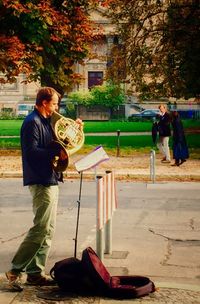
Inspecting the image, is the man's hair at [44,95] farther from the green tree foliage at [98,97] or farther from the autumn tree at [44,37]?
the green tree foliage at [98,97]

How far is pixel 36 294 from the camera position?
6.63m

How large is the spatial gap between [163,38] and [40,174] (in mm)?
29210

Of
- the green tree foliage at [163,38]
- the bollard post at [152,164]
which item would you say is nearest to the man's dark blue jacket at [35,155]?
the bollard post at [152,164]

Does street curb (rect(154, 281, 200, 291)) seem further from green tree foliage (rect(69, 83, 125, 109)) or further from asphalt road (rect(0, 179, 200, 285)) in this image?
green tree foliage (rect(69, 83, 125, 109))

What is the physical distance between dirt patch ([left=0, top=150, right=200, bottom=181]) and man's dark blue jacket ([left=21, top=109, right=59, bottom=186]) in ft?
39.7

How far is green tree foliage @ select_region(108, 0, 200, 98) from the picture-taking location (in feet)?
112

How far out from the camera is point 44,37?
27.7 meters

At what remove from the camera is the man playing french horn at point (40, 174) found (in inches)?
266

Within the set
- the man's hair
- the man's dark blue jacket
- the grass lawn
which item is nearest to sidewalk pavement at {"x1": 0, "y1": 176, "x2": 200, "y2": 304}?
the man's dark blue jacket

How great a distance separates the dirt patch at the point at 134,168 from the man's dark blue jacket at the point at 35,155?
12.1 metres

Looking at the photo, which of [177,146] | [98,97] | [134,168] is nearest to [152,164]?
[134,168]

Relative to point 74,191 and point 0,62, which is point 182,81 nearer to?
point 0,62

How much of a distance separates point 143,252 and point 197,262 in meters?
0.81

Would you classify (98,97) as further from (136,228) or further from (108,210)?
(108,210)
